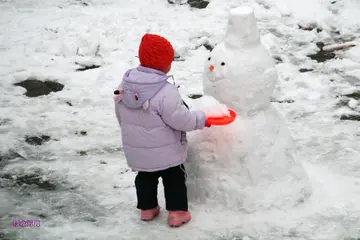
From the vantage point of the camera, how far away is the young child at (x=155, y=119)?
9.64 feet

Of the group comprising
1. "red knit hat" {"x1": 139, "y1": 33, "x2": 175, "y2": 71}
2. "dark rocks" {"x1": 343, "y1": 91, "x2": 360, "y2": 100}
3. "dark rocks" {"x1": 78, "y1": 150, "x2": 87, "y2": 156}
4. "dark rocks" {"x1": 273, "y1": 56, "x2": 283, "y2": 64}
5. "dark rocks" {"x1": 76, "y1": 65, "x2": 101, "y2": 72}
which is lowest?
"dark rocks" {"x1": 78, "y1": 150, "x2": 87, "y2": 156}

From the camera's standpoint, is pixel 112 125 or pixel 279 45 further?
pixel 279 45

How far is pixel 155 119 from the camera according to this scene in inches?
117

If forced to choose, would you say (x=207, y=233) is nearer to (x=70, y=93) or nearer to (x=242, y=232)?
(x=242, y=232)

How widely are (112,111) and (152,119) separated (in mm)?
2032

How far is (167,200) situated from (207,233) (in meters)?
0.31

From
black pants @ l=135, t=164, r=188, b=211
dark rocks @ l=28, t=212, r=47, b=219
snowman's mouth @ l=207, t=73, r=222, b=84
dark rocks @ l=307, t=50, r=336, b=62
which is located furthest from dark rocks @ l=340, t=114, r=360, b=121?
dark rocks @ l=28, t=212, r=47, b=219

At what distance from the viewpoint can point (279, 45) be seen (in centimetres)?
620

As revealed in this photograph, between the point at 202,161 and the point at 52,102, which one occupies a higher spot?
the point at 202,161

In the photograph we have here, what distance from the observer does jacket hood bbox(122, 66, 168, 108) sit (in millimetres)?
2926

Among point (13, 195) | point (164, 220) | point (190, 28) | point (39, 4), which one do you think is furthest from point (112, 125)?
point (39, 4)

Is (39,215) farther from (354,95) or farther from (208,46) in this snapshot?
(208,46)

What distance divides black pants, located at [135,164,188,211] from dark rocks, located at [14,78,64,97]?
243cm

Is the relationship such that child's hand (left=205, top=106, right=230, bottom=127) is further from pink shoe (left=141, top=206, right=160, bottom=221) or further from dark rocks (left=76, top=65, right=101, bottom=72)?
dark rocks (left=76, top=65, right=101, bottom=72)
